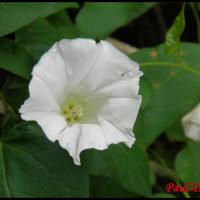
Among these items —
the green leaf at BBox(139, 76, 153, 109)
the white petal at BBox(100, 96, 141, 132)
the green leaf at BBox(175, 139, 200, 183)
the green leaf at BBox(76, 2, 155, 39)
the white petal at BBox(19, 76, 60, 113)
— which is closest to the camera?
the white petal at BBox(19, 76, 60, 113)

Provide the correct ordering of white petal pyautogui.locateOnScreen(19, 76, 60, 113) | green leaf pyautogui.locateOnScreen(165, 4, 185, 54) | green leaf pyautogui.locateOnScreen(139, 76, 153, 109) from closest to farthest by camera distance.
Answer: white petal pyautogui.locateOnScreen(19, 76, 60, 113) < green leaf pyautogui.locateOnScreen(165, 4, 185, 54) < green leaf pyautogui.locateOnScreen(139, 76, 153, 109)

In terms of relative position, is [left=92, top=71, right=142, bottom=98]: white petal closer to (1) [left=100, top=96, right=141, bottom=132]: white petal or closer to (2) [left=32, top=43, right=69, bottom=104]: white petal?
(1) [left=100, top=96, right=141, bottom=132]: white petal

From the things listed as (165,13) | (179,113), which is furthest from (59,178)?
(165,13)

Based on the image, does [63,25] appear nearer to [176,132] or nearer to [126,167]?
[126,167]

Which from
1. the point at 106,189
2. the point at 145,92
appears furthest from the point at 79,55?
the point at 106,189

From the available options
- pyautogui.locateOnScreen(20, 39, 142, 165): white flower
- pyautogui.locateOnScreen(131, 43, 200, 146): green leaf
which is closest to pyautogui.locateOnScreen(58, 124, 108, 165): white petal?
pyautogui.locateOnScreen(20, 39, 142, 165): white flower

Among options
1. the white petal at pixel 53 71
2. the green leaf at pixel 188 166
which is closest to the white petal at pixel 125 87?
the white petal at pixel 53 71

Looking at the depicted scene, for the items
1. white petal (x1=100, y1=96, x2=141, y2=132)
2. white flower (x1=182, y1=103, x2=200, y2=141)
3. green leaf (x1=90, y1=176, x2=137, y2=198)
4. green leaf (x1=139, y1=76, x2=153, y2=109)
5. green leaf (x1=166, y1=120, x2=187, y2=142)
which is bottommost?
green leaf (x1=90, y1=176, x2=137, y2=198)
